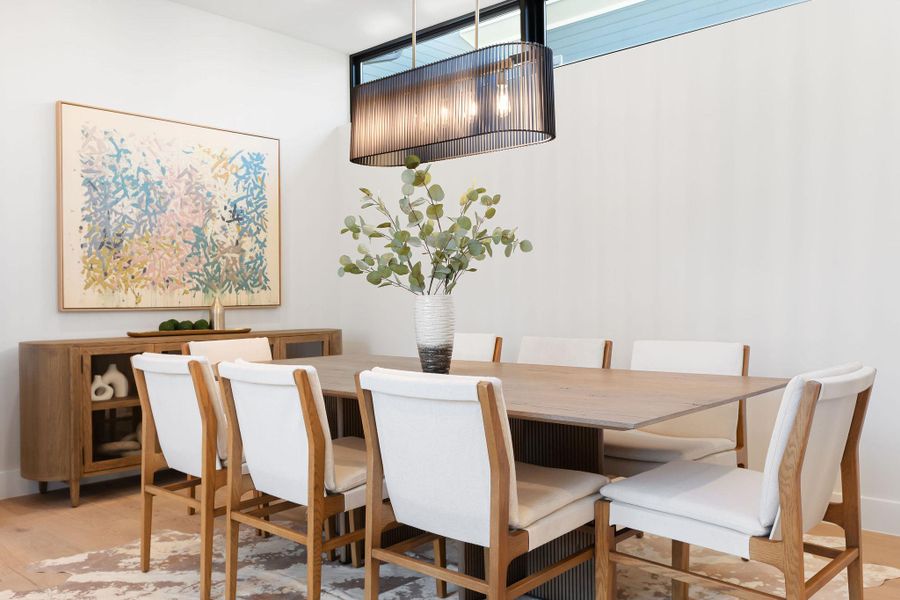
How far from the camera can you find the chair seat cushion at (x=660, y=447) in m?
2.61

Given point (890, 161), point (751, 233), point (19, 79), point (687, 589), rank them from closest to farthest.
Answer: point (687, 589) → point (890, 161) → point (751, 233) → point (19, 79)

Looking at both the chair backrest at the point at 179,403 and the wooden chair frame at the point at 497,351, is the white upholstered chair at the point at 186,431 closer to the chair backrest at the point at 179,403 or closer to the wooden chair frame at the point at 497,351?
the chair backrest at the point at 179,403

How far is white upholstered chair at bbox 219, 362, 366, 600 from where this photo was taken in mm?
2078

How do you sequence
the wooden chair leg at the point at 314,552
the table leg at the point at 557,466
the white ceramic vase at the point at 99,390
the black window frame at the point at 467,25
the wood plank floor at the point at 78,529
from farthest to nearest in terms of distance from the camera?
1. the black window frame at the point at 467,25
2. the white ceramic vase at the point at 99,390
3. the wood plank floor at the point at 78,529
4. the table leg at the point at 557,466
5. the wooden chair leg at the point at 314,552

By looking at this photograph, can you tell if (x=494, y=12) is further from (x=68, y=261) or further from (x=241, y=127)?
(x=68, y=261)

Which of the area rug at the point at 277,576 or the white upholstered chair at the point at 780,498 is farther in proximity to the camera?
the area rug at the point at 277,576

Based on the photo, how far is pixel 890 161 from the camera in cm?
312

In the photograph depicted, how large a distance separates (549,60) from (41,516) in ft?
10.2

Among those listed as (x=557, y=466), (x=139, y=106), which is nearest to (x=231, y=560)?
(x=557, y=466)

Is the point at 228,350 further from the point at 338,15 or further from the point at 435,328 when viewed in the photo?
the point at 338,15

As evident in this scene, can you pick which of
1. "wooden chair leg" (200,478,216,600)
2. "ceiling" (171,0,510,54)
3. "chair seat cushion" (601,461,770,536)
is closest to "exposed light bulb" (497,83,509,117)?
"chair seat cushion" (601,461,770,536)

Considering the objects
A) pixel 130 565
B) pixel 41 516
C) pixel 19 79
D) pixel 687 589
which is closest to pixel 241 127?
pixel 19 79

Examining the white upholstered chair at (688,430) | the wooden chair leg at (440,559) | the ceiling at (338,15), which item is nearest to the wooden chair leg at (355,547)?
the wooden chair leg at (440,559)

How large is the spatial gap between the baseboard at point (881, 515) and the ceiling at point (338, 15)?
349 cm
